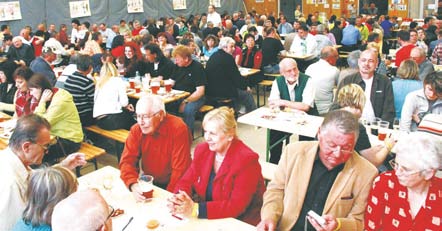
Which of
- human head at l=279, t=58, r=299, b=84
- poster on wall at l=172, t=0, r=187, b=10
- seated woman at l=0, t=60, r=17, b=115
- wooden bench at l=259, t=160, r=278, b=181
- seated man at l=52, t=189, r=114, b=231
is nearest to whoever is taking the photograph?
seated man at l=52, t=189, r=114, b=231

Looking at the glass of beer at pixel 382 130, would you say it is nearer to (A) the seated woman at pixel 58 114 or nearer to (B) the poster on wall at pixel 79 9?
(A) the seated woman at pixel 58 114

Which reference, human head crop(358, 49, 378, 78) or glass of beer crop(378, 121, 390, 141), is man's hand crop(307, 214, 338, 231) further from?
human head crop(358, 49, 378, 78)

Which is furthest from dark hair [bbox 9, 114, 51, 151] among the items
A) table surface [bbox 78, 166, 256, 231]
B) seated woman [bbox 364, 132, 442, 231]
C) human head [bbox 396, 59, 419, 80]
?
human head [bbox 396, 59, 419, 80]

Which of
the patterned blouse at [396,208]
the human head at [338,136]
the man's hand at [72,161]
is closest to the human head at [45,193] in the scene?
the man's hand at [72,161]

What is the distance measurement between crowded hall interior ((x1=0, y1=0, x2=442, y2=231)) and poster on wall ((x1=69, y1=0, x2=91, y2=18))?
16.0 ft

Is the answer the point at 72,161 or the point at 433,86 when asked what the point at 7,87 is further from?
the point at 433,86

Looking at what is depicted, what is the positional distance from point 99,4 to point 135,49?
791cm

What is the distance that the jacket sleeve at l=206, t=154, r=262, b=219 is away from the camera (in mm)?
2752

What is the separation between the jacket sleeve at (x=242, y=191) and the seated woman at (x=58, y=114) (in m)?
2.57

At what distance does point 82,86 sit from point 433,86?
4029 millimetres

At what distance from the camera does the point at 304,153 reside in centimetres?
262

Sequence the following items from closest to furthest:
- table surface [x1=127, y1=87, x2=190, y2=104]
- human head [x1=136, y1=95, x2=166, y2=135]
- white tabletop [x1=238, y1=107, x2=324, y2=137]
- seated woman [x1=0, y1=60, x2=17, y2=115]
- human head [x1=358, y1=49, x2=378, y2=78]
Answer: human head [x1=136, y1=95, x2=166, y2=135], white tabletop [x1=238, y1=107, x2=324, y2=137], human head [x1=358, y1=49, x2=378, y2=78], seated woman [x1=0, y1=60, x2=17, y2=115], table surface [x1=127, y1=87, x2=190, y2=104]

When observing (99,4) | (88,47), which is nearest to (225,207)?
(88,47)

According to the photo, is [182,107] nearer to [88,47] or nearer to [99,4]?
[88,47]
